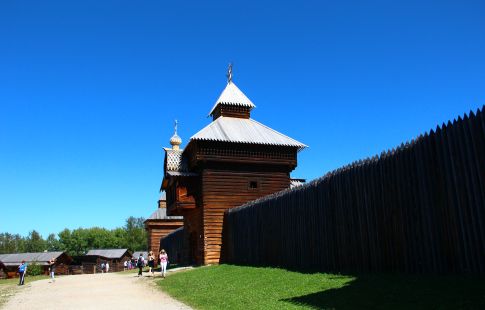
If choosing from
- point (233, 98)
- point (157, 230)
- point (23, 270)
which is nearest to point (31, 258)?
point (157, 230)

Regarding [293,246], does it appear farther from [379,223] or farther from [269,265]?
[379,223]

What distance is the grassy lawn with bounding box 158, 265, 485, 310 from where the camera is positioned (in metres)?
7.38

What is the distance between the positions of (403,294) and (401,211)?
2.79 metres

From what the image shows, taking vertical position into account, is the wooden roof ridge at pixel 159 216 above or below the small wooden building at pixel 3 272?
above

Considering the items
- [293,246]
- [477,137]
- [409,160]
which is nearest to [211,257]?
[293,246]

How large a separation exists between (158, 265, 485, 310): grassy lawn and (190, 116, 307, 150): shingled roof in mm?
11986

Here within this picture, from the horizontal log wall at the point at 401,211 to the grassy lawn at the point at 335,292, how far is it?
0.71 meters

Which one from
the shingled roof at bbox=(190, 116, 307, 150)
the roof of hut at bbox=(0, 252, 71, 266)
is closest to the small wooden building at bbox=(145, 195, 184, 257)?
the shingled roof at bbox=(190, 116, 307, 150)

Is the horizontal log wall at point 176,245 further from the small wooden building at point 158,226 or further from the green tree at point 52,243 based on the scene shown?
the green tree at point 52,243

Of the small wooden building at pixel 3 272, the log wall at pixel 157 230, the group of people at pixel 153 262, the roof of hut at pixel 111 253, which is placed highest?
the log wall at pixel 157 230

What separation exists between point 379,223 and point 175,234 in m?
27.7

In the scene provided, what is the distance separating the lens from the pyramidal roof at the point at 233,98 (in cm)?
2976

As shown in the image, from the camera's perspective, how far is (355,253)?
12305mm

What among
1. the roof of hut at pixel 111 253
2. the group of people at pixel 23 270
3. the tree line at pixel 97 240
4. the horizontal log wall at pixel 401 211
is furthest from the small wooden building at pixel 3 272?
the tree line at pixel 97 240
